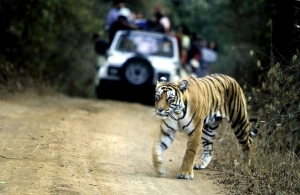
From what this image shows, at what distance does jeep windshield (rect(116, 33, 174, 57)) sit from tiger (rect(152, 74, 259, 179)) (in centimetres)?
668

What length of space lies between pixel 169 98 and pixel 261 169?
4.28 feet

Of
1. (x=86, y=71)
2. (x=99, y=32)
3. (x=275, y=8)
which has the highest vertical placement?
(x=275, y=8)

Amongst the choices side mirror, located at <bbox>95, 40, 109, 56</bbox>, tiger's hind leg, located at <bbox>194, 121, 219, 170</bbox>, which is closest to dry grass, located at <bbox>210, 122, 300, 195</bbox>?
tiger's hind leg, located at <bbox>194, 121, 219, 170</bbox>

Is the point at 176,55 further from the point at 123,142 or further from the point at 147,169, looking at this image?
the point at 147,169

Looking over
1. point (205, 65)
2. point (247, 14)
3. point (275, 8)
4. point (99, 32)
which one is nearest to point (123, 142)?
point (275, 8)

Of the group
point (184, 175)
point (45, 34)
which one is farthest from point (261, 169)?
point (45, 34)

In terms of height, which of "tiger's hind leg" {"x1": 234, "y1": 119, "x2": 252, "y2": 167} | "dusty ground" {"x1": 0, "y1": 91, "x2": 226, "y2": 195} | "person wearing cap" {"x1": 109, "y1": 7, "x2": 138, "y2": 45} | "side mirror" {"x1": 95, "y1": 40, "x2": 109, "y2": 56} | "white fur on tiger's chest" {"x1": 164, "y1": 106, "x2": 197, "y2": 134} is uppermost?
"person wearing cap" {"x1": 109, "y1": 7, "x2": 138, "y2": 45}

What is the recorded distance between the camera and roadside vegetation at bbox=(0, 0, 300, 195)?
712 centimetres

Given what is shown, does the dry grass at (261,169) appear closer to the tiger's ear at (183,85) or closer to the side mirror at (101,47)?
the tiger's ear at (183,85)

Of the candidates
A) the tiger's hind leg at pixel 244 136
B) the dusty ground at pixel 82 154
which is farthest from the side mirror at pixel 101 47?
the tiger's hind leg at pixel 244 136

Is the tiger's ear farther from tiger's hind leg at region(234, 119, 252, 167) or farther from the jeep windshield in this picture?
the jeep windshield

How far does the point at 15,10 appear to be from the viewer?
→ 1395 centimetres

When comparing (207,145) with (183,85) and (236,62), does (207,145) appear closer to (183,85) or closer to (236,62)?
(183,85)

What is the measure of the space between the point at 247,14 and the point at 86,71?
21.0ft
